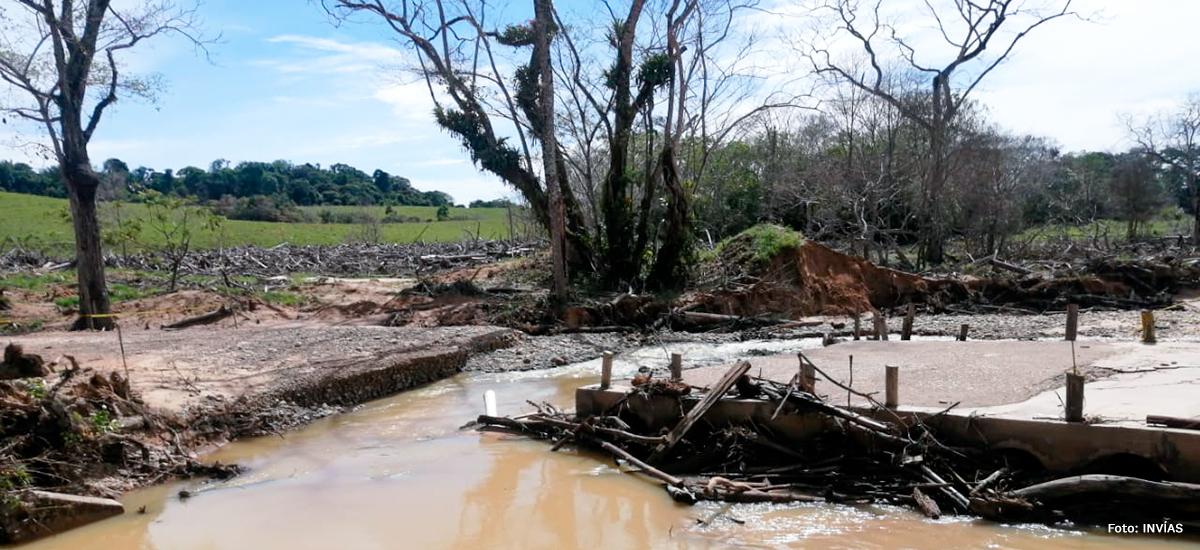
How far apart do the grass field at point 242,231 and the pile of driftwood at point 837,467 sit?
26.0m

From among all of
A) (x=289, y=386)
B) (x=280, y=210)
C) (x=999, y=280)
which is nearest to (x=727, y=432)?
(x=289, y=386)

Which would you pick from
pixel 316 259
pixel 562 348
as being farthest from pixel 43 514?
pixel 316 259

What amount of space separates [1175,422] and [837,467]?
2.61 metres

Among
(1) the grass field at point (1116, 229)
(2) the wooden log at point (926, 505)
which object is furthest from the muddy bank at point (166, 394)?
(1) the grass field at point (1116, 229)

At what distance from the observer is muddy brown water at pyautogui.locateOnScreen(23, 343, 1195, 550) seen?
21.3 feet

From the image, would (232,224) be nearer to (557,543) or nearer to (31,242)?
(31,242)

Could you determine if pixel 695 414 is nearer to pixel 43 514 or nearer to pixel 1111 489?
pixel 1111 489

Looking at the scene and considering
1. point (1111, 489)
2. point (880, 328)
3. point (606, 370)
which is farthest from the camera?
point (880, 328)

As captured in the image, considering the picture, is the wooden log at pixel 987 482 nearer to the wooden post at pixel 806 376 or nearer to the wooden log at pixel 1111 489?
the wooden log at pixel 1111 489

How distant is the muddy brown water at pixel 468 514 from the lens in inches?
255

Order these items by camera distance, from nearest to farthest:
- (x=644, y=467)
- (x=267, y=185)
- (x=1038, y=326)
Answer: (x=644, y=467) → (x=1038, y=326) → (x=267, y=185)

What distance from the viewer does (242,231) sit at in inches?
1750

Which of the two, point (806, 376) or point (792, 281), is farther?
point (792, 281)

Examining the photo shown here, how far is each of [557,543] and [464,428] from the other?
390 cm
